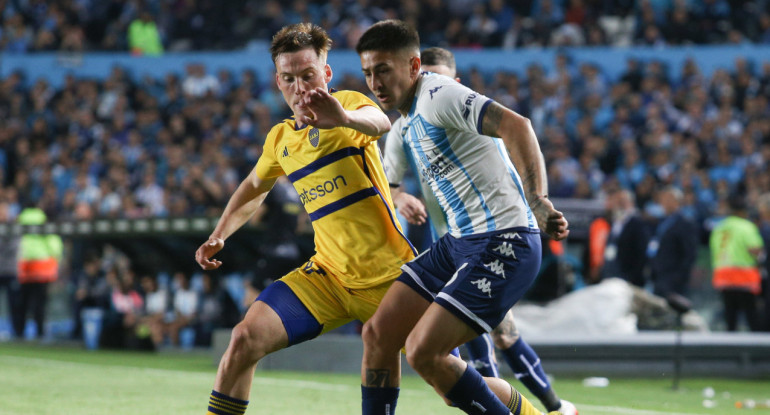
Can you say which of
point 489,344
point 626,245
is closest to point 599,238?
Answer: point 626,245

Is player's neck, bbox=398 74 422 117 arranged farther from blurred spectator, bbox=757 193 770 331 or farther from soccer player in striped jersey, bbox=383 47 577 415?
blurred spectator, bbox=757 193 770 331

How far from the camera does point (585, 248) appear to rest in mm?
13945

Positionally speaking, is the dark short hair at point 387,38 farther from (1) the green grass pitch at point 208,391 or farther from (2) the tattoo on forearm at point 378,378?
(1) the green grass pitch at point 208,391

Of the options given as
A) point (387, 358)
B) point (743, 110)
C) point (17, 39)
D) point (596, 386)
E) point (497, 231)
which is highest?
point (17, 39)

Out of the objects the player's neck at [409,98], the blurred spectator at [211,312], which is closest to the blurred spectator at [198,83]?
Answer: the blurred spectator at [211,312]

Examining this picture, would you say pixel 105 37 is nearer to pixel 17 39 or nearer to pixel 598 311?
pixel 17 39

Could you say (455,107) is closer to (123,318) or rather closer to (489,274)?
(489,274)

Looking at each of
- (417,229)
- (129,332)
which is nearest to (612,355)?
(417,229)

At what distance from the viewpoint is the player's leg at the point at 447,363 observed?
4441mm

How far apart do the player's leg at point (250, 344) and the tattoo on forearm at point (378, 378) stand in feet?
1.25

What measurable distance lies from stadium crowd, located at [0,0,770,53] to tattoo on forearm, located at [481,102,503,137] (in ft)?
52.0

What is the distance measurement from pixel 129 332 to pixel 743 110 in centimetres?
1052

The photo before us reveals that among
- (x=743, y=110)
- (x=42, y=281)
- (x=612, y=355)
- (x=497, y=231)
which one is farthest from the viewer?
(x=743, y=110)

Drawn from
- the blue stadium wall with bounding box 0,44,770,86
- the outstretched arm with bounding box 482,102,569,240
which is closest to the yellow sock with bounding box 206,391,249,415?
the outstretched arm with bounding box 482,102,569,240
